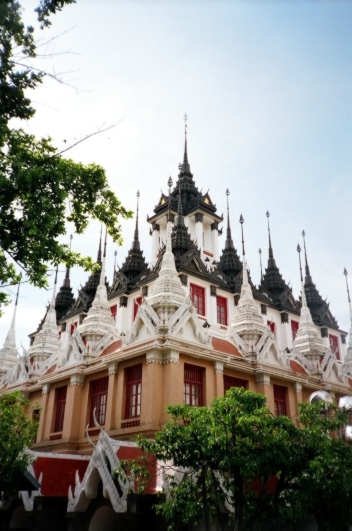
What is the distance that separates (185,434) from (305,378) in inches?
491

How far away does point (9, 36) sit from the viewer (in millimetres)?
10797

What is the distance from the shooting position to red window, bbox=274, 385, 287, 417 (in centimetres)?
2192

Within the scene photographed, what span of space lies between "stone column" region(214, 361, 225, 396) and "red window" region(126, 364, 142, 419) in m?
2.92

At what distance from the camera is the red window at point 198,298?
29.7 meters

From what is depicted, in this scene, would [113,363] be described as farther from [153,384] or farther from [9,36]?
[9,36]

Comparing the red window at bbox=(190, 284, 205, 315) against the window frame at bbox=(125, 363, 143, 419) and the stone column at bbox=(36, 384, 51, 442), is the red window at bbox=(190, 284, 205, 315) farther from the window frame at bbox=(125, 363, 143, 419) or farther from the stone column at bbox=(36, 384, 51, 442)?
the window frame at bbox=(125, 363, 143, 419)

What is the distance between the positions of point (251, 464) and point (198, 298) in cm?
1927

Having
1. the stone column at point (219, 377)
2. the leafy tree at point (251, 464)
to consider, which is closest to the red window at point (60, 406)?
the stone column at point (219, 377)

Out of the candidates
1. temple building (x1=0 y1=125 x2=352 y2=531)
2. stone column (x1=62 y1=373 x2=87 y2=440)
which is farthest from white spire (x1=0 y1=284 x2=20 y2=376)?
stone column (x1=62 y1=373 x2=87 y2=440)

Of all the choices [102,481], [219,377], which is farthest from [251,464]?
[219,377]

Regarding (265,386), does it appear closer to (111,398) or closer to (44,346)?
(111,398)

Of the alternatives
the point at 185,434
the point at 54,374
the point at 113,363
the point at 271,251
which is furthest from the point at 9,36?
the point at 271,251

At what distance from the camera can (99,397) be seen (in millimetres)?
21266

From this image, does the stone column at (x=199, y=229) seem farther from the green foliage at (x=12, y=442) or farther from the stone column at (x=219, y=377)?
the green foliage at (x=12, y=442)
